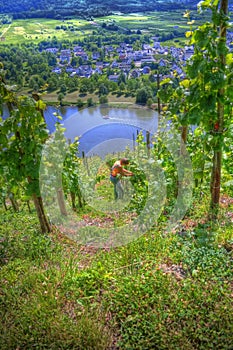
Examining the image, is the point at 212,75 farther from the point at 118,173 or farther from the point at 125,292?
the point at 125,292

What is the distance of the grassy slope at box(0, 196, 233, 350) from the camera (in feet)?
9.66

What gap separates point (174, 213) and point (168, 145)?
1.12 metres

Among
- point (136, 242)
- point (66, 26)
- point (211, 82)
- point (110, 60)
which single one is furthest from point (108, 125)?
point (66, 26)

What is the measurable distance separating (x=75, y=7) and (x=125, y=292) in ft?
248

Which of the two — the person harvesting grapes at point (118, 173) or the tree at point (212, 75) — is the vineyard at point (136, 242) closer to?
the tree at point (212, 75)

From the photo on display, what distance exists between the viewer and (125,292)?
336 cm

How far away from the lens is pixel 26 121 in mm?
3871

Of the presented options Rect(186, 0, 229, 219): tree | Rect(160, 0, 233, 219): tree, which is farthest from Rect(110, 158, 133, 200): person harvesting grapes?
Rect(186, 0, 229, 219): tree

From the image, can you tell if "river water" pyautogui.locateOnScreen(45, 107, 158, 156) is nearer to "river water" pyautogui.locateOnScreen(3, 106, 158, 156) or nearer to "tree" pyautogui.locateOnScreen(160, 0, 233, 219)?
"river water" pyautogui.locateOnScreen(3, 106, 158, 156)

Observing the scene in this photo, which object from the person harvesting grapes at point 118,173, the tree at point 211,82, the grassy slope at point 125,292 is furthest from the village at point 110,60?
the grassy slope at point 125,292

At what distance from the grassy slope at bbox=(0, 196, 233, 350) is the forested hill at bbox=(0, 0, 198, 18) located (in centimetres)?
6127

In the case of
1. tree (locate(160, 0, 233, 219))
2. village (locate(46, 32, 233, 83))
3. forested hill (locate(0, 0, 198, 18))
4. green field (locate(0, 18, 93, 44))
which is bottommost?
village (locate(46, 32, 233, 83))

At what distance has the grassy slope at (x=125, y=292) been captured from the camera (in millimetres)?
2945

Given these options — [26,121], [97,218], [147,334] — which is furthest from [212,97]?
[97,218]
